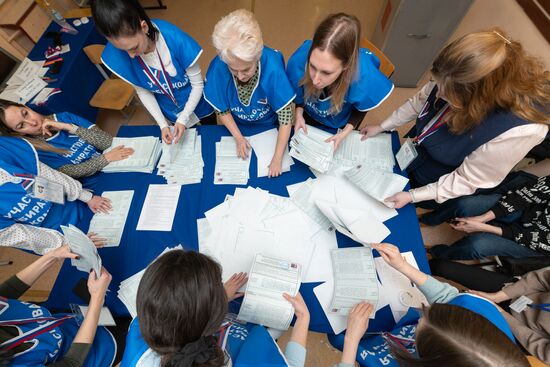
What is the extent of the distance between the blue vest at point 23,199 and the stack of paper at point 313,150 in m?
1.32

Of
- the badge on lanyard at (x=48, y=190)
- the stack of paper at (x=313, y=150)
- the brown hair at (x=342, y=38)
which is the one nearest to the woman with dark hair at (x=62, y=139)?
the badge on lanyard at (x=48, y=190)

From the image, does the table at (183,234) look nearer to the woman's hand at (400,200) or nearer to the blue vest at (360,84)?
the woman's hand at (400,200)

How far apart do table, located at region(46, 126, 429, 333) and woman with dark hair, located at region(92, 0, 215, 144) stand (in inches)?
14.7

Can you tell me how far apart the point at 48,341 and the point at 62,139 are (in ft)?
3.84

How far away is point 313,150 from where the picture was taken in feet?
4.94

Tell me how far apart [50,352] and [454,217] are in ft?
7.57

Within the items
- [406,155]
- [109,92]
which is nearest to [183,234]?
[406,155]

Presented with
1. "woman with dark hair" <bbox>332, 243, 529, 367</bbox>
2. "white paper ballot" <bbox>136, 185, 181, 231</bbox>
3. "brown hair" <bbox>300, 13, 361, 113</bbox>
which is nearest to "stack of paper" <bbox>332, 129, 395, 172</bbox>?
"brown hair" <bbox>300, 13, 361, 113</bbox>

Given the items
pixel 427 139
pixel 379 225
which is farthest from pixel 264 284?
pixel 427 139

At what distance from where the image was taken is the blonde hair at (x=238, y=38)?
4.10 ft

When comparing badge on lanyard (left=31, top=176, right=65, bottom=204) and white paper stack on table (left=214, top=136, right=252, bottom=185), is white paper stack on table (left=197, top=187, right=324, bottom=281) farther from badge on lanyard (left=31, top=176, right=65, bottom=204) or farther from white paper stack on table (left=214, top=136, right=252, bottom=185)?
badge on lanyard (left=31, top=176, right=65, bottom=204)

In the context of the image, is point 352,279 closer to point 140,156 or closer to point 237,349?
point 237,349

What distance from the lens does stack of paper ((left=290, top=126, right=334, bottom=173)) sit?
4.79 ft

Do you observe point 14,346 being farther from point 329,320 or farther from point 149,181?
point 329,320
